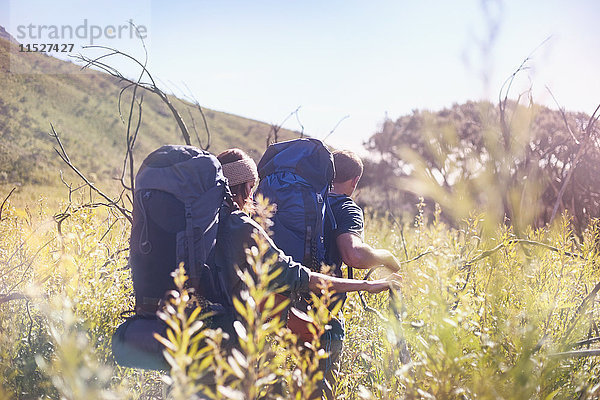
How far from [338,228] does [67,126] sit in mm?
41300

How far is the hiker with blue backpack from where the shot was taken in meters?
1.75

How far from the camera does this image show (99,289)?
99.6 inches

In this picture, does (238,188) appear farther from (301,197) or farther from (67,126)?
(67,126)

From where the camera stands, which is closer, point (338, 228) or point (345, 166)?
point (338, 228)

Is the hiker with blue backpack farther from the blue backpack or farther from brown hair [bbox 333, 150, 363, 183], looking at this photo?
brown hair [bbox 333, 150, 363, 183]

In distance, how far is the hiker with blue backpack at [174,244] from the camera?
1.75 metres

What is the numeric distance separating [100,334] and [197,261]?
1.15m

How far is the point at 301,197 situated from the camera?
94.4 inches

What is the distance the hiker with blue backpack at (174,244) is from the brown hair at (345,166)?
3.71ft

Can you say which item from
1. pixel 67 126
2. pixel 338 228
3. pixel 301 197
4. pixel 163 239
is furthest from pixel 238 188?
pixel 67 126

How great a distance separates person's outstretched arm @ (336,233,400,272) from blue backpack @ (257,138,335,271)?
4.9 inches

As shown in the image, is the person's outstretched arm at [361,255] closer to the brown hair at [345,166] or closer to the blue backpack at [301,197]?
the blue backpack at [301,197]

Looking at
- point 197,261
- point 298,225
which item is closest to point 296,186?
point 298,225

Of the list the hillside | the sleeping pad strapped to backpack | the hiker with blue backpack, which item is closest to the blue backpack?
the hiker with blue backpack
